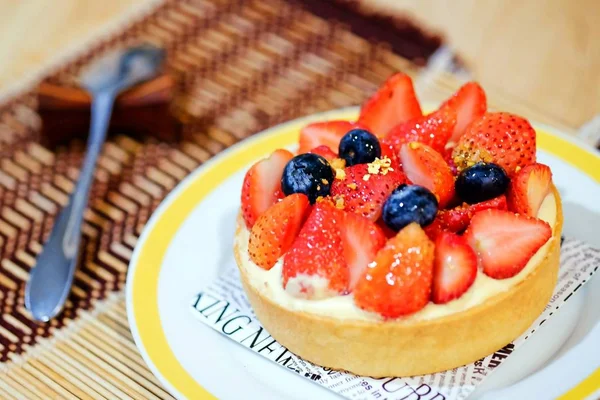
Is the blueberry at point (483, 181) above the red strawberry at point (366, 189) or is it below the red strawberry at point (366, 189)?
above

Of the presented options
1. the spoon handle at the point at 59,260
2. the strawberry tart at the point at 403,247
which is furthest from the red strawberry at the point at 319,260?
the spoon handle at the point at 59,260

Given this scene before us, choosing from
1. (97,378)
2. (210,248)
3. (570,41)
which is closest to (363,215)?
(210,248)

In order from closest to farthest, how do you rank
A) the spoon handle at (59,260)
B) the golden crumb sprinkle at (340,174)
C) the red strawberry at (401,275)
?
the red strawberry at (401,275), the golden crumb sprinkle at (340,174), the spoon handle at (59,260)

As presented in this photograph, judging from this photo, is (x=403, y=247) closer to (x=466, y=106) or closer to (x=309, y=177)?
(x=309, y=177)

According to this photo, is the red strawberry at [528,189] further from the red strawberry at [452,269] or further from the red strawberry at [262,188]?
the red strawberry at [262,188]

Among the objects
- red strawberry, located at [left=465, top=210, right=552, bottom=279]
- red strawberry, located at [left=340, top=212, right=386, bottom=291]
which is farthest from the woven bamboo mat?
red strawberry, located at [left=465, top=210, right=552, bottom=279]

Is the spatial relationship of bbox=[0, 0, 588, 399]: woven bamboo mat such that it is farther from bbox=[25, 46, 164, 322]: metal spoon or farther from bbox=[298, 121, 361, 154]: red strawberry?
bbox=[298, 121, 361, 154]: red strawberry

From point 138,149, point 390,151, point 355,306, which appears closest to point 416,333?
point 355,306

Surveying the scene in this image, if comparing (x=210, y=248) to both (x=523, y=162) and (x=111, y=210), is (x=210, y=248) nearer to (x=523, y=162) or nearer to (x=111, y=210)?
(x=111, y=210)
